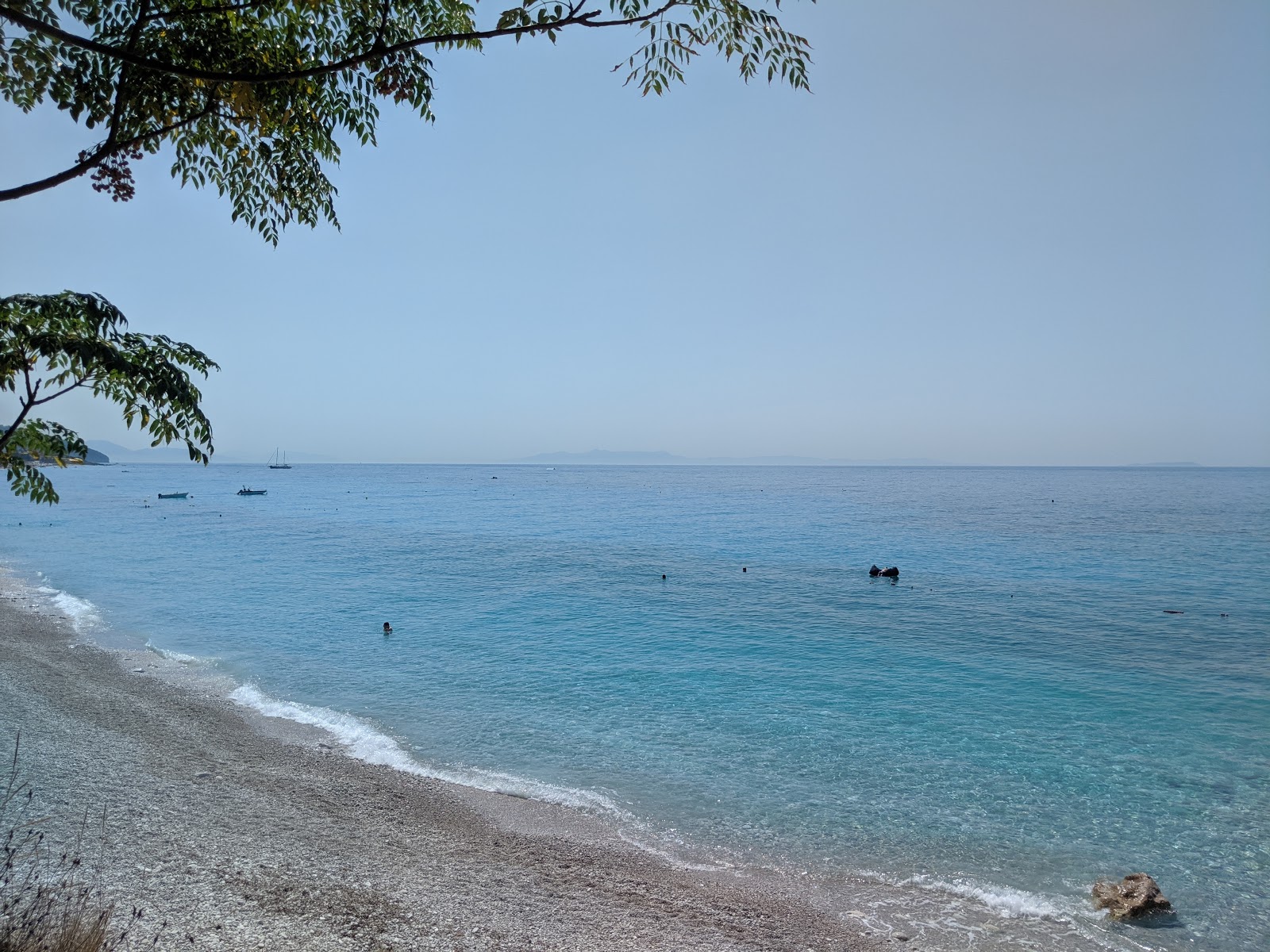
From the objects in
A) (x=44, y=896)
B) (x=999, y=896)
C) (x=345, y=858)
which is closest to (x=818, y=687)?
(x=999, y=896)

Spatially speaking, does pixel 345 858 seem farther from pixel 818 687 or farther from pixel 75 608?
pixel 75 608

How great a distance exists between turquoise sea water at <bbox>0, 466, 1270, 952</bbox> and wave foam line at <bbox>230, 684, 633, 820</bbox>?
0.30 ft

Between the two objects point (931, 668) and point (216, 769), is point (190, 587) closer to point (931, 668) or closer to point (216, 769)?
point (216, 769)

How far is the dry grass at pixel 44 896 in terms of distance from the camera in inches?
258

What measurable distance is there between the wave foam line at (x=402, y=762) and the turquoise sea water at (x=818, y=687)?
91 mm

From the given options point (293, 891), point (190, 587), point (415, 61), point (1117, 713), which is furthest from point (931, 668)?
point (190, 587)

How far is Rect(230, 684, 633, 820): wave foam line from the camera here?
14062 millimetres

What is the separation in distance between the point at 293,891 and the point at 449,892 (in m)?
2.06

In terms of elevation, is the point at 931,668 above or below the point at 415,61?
below

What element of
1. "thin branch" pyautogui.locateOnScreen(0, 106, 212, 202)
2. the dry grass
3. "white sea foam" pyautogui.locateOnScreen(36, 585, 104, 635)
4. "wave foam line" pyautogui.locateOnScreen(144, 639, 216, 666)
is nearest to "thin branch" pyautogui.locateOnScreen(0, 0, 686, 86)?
"thin branch" pyautogui.locateOnScreen(0, 106, 212, 202)

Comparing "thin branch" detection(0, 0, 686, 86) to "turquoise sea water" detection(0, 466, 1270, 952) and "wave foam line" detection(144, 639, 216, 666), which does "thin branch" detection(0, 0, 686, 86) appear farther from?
"wave foam line" detection(144, 639, 216, 666)

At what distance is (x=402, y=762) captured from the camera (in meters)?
15.5

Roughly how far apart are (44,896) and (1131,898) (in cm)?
1432

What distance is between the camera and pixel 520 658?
2506cm
